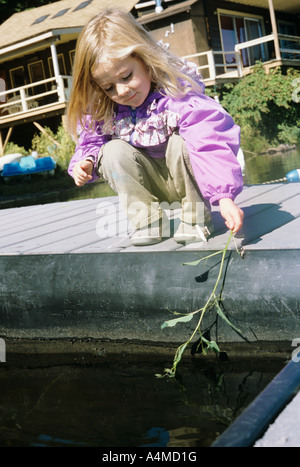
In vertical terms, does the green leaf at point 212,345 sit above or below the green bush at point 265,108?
below

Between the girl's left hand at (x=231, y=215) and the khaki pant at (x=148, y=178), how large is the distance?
34 cm

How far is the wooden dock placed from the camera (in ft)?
6.09

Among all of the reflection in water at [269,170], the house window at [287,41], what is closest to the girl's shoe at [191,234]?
the reflection in water at [269,170]

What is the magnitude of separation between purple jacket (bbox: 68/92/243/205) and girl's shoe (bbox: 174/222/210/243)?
0.20m

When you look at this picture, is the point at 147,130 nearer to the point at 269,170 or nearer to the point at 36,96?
the point at 269,170

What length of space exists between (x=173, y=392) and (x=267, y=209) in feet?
3.63

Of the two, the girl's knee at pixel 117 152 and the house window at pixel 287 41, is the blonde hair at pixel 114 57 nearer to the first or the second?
the girl's knee at pixel 117 152

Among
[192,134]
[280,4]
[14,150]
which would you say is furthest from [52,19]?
[192,134]

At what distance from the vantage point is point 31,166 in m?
13.6

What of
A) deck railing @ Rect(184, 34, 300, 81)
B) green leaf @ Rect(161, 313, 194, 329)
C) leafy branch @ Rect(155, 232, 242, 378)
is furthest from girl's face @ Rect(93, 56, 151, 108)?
deck railing @ Rect(184, 34, 300, 81)

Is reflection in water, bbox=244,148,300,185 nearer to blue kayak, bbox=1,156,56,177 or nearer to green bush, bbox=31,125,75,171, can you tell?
blue kayak, bbox=1,156,56,177

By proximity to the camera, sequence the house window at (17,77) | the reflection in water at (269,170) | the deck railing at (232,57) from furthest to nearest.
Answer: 1. the house window at (17,77)
2. the deck railing at (232,57)
3. the reflection in water at (269,170)

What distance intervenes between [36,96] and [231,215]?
54.6 feet

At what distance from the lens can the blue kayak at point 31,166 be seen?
13562 millimetres
